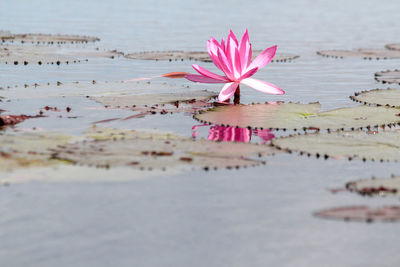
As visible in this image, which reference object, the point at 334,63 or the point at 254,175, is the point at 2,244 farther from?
the point at 334,63

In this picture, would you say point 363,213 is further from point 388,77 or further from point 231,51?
point 388,77

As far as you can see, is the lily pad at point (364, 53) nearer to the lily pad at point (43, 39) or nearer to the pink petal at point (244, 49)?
the lily pad at point (43, 39)

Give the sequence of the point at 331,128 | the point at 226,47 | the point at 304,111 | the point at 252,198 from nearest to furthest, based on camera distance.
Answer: the point at 252,198 < the point at 331,128 < the point at 304,111 < the point at 226,47

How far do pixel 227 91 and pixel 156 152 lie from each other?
2106mm

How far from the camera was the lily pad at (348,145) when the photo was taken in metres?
4.47

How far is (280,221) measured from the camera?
3391 millimetres

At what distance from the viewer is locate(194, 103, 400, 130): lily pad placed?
530cm

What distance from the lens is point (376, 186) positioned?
380cm

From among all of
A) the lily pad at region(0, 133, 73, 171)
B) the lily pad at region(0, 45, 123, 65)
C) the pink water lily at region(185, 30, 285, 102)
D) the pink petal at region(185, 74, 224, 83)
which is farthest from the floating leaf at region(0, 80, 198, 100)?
the lily pad at region(0, 133, 73, 171)

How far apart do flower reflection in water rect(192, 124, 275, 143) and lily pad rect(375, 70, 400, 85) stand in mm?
3019

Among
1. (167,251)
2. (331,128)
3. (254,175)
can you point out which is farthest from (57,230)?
(331,128)

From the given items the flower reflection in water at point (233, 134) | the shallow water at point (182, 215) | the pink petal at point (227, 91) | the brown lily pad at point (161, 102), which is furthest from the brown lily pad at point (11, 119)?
the pink petal at point (227, 91)

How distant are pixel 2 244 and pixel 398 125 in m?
3.27

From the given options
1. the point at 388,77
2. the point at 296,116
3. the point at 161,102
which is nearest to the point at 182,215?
the point at 296,116
